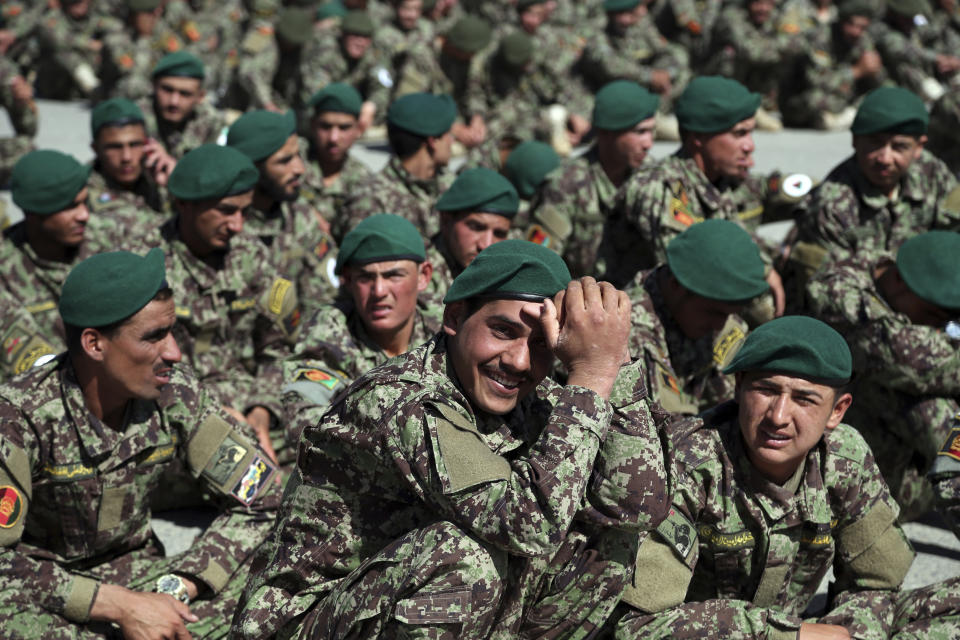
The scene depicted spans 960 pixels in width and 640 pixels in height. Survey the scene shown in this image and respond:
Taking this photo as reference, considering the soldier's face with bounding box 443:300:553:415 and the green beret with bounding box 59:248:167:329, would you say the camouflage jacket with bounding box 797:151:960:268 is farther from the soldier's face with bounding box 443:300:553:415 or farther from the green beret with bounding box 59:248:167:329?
the green beret with bounding box 59:248:167:329

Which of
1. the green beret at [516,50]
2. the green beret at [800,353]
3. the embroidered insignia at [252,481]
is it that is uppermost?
the green beret at [800,353]

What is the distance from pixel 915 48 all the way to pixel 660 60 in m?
2.66

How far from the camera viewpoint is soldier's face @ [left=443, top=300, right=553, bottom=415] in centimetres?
270

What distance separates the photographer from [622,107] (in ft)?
20.4

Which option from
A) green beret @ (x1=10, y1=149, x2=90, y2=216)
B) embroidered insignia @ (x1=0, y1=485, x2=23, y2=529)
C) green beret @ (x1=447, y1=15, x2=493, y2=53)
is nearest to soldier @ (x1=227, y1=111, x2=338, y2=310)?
green beret @ (x1=10, y1=149, x2=90, y2=216)

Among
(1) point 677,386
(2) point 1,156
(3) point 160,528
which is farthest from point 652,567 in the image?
(2) point 1,156

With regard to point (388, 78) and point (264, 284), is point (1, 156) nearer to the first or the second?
point (388, 78)

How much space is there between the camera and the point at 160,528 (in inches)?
175

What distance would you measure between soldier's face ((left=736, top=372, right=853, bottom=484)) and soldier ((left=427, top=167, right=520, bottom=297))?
191 centimetres

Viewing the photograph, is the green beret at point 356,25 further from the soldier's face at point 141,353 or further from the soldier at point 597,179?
the soldier's face at point 141,353

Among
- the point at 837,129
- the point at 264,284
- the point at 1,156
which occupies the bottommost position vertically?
the point at 837,129

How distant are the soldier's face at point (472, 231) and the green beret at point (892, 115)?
1916 mm

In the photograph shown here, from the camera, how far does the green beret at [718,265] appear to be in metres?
4.01

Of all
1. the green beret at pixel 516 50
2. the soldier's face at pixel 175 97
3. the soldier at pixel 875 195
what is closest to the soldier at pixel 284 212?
the soldier's face at pixel 175 97
